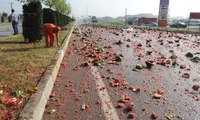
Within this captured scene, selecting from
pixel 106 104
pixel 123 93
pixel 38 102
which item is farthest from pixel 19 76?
pixel 123 93

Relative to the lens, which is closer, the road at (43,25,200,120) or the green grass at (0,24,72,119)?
the road at (43,25,200,120)

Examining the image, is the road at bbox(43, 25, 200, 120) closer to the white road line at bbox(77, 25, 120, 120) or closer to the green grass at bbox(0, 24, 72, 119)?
the white road line at bbox(77, 25, 120, 120)

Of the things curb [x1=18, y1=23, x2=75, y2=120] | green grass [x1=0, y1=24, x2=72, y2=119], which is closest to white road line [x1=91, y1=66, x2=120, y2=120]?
→ curb [x1=18, y1=23, x2=75, y2=120]

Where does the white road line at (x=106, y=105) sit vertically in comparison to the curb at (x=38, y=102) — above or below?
below

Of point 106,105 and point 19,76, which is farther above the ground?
point 19,76

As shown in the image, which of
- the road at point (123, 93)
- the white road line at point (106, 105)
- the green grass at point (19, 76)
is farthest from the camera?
the green grass at point (19, 76)

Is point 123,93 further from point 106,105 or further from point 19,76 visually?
point 19,76

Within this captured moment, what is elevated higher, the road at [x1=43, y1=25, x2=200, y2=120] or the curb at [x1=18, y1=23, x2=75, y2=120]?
the curb at [x1=18, y1=23, x2=75, y2=120]

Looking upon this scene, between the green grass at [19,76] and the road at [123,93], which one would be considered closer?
the road at [123,93]

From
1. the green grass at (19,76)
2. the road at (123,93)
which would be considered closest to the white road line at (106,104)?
the road at (123,93)

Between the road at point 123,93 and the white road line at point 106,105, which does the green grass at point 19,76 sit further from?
the white road line at point 106,105

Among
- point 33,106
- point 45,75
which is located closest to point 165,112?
point 33,106

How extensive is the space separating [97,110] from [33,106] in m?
1.15

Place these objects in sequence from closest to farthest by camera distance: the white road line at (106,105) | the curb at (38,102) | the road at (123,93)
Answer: the curb at (38,102), the white road line at (106,105), the road at (123,93)
